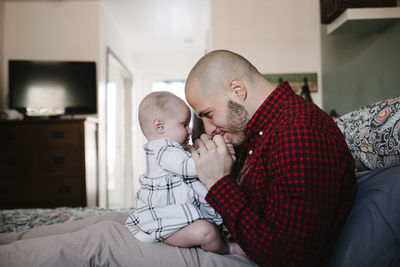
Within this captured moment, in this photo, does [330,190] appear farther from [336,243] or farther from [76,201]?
[76,201]

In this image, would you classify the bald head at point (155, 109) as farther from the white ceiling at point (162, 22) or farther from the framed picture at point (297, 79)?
the white ceiling at point (162, 22)

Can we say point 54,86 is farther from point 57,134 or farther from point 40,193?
point 40,193

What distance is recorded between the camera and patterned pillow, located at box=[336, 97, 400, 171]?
1.00 m

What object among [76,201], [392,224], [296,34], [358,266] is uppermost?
[296,34]

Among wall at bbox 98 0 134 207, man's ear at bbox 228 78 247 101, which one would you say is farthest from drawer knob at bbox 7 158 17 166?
man's ear at bbox 228 78 247 101

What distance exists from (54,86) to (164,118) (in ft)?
10.2

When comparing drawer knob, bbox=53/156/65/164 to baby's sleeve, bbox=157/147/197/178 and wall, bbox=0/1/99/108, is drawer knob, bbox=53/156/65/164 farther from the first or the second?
baby's sleeve, bbox=157/147/197/178

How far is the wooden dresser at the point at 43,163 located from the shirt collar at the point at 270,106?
262 centimetres

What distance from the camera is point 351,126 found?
1.28 m

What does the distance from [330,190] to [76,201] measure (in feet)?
9.87

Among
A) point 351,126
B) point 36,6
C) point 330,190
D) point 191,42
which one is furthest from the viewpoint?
point 191,42

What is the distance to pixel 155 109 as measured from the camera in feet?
4.35

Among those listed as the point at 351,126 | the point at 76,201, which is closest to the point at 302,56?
the point at 351,126

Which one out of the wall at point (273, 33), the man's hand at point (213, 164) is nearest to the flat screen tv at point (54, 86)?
the wall at point (273, 33)
